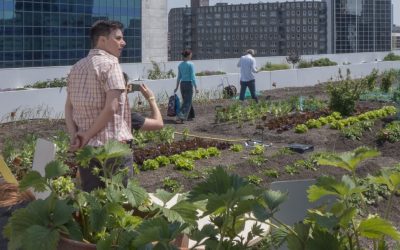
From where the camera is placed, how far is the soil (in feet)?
25.5

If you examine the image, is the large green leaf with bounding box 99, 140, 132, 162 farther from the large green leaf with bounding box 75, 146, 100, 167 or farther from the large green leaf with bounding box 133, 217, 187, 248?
the large green leaf with bounding box 133, 217, 187, 248

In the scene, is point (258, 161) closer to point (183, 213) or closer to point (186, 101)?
point (186, 101)

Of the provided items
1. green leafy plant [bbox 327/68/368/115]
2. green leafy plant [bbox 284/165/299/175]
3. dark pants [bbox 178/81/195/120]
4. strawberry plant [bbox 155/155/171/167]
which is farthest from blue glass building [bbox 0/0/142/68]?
green leafy plant [bbox 284/165/299/175]

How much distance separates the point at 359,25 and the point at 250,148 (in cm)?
5591

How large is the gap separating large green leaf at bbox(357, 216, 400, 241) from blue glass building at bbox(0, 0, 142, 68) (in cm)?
3597

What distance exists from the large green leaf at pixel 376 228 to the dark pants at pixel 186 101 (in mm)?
11268

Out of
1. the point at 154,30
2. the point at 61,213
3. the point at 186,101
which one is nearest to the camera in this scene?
the point at 61,213

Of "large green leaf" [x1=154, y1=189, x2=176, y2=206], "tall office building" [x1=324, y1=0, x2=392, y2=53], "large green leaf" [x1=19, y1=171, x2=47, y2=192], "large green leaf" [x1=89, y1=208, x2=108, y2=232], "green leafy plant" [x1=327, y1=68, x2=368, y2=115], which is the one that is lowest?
"large green leaf" [x1=89, y1=208, x2=108, y2=232]

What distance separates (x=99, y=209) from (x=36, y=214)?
0.73 ft

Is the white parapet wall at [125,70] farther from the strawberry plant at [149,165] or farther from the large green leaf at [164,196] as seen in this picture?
the large green leaf at [164,196]

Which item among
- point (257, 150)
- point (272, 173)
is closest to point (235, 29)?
point (257, 150)

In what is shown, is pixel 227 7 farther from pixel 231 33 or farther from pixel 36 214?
pixel 36 214

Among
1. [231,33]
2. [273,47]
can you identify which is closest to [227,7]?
[231,33]

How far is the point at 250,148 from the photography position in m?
10.2
